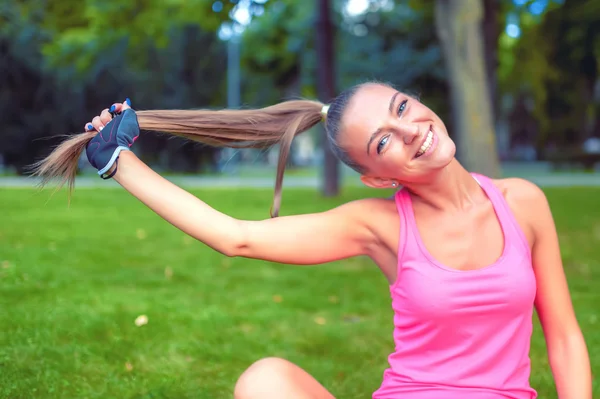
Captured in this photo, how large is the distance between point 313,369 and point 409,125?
2.30 metres

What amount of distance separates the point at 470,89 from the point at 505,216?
18.1 feet

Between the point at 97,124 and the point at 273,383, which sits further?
the point at 97,124

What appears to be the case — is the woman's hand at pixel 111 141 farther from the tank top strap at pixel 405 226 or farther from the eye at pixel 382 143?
Result: the tank top strap at pixel 405 226

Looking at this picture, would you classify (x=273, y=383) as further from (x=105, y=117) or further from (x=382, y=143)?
(x=105, y=117)

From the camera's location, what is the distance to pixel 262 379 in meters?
2.08

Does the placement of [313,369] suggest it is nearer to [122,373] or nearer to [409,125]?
[122,373]

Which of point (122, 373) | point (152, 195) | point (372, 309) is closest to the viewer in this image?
point (152, 195)

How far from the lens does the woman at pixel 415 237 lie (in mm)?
2082

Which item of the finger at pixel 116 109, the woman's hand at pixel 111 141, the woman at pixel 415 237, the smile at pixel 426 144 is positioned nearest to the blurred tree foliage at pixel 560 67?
the woman at pixel 415 237

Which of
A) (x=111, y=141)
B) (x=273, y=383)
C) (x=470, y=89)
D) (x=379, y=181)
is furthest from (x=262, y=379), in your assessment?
(x=470, y=89)

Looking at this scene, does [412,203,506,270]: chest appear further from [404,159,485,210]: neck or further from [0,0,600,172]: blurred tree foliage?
[0,0,600,172]: blurred tree foliage

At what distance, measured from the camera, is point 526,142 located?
51.5m

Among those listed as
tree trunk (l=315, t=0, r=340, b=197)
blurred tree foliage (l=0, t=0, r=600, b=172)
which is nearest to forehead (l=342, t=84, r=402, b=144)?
tree trunk (l=315, t=0, r=340, b=197)

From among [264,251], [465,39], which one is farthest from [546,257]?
[465,39]
